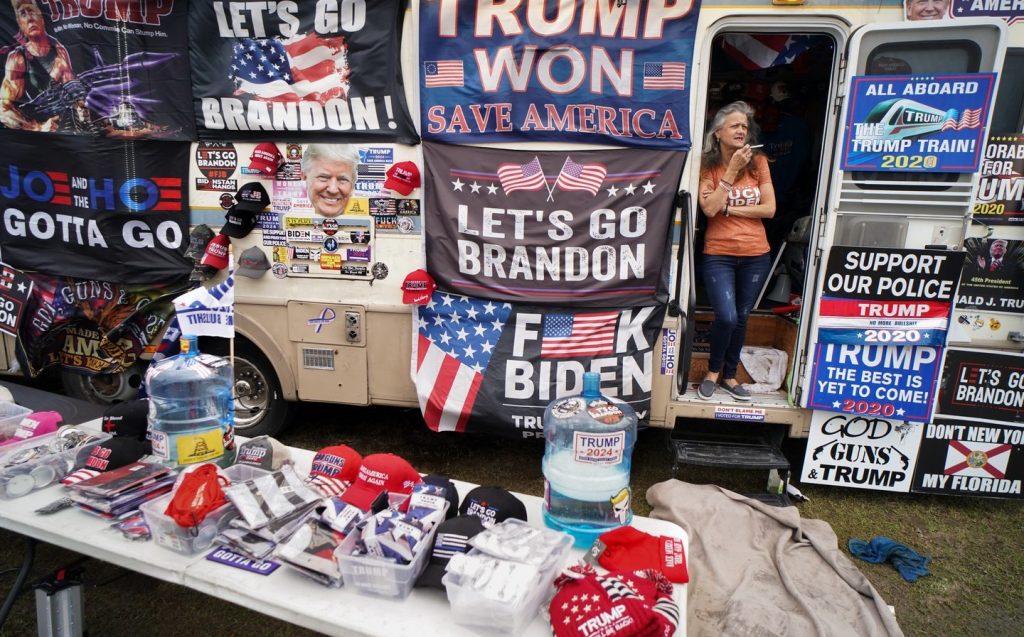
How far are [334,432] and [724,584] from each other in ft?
10.0

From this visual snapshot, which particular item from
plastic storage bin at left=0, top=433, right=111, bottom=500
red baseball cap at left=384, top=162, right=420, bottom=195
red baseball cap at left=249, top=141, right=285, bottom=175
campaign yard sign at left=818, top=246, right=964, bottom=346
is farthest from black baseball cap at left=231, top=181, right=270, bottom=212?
campaign yard sign at left=818, top=246, right=964, bottom=346

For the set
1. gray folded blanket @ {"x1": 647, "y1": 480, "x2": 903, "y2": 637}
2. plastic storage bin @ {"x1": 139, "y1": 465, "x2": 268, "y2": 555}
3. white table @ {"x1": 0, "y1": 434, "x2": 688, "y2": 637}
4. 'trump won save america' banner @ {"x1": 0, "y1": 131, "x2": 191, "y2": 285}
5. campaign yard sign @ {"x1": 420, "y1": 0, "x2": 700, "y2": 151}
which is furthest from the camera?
'trump won save america' banner @ {"x1": 0, "y1": 131, "x2": 191, "y2": 285}

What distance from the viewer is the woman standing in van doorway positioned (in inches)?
147

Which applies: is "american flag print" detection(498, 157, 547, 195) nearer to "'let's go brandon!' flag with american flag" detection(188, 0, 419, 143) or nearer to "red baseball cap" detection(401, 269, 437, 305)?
"'let's go brandon!' flag with american flag" detection(188, 0, 419, 143)

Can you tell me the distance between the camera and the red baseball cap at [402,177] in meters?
3.67

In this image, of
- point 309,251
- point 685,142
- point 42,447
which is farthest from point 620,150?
point 42,447

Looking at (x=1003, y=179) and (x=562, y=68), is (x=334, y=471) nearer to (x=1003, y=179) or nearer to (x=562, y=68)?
(x=562, y=68)

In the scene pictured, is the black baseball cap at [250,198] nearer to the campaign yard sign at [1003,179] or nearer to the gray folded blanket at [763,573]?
the gray folded blanket at [763,573]

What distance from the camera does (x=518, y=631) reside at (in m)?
1.49

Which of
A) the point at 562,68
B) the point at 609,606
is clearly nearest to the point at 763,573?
the point at 609,606

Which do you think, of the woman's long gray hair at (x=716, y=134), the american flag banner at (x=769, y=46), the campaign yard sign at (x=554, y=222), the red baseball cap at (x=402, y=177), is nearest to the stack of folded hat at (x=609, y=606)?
the campaign yard sign at (x=554, y=222)

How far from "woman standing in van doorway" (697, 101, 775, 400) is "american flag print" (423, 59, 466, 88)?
1666 millimetres

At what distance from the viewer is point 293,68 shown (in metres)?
3.75

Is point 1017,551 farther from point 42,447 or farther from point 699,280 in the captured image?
point 42,447
